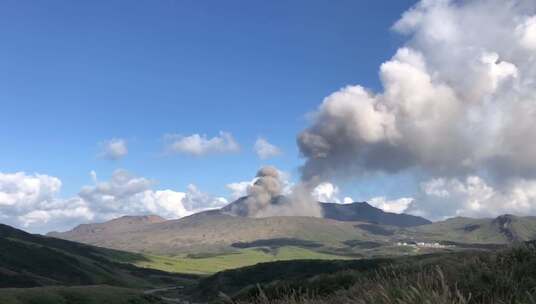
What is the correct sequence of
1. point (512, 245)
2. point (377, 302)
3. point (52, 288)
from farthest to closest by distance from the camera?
point (52, 288)
point (512, 245)
point (377, 302)

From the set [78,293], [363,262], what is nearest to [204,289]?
[363,262]

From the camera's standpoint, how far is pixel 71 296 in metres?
108

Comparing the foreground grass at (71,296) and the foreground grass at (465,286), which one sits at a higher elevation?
the foreground grass at (465,286)

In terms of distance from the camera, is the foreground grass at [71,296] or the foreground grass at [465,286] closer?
the foreground grass at [465,286]

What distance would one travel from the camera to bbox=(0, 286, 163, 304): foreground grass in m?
95.4

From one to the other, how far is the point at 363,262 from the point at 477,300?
596ft

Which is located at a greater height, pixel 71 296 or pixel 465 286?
pixel 465 286

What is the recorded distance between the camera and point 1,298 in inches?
3497

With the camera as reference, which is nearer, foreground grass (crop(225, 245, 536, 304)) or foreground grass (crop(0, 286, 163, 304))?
foreground grass (crop(225, 245, 536, 304))

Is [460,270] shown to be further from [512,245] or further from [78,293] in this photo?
[78,293]

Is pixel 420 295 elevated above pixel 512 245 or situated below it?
below

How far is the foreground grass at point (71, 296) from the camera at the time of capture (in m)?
95.4

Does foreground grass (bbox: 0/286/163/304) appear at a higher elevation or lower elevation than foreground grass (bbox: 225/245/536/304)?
lower

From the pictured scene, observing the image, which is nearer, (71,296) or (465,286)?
(465,286)
